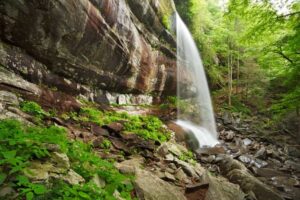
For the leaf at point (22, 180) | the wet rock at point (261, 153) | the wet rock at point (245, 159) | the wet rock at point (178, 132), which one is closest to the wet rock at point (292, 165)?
the wet rock at point (261, 153)

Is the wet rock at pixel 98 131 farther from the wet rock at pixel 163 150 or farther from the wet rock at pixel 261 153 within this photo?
the wet rock at pixel 261 153

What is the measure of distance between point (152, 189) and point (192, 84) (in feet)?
52.1

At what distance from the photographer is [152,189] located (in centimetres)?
500

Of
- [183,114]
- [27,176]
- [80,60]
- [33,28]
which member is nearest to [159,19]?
[183,114]

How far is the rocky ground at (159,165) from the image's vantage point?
488cm

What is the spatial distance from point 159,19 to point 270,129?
34.8 ft

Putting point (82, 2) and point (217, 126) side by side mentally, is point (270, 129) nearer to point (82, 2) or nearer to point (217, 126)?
point (217, 126)

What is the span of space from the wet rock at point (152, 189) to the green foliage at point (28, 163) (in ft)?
1.22

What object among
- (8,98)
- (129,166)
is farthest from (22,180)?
(8,98)

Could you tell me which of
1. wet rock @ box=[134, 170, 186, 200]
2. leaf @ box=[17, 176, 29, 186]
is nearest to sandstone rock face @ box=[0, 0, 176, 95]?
wet rock @ box=[134, 170, 186, 200]

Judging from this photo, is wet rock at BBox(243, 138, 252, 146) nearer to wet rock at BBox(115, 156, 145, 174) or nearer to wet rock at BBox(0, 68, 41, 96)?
wet rock at BBox(115, 156, 145, 174)

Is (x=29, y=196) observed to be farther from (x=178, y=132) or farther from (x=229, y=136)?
(x=229, y=136)

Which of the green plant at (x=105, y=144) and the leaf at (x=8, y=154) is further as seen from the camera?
the green plant at (x=105, y=144)

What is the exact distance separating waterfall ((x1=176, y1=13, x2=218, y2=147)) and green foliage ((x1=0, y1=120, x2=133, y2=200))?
1243cm
